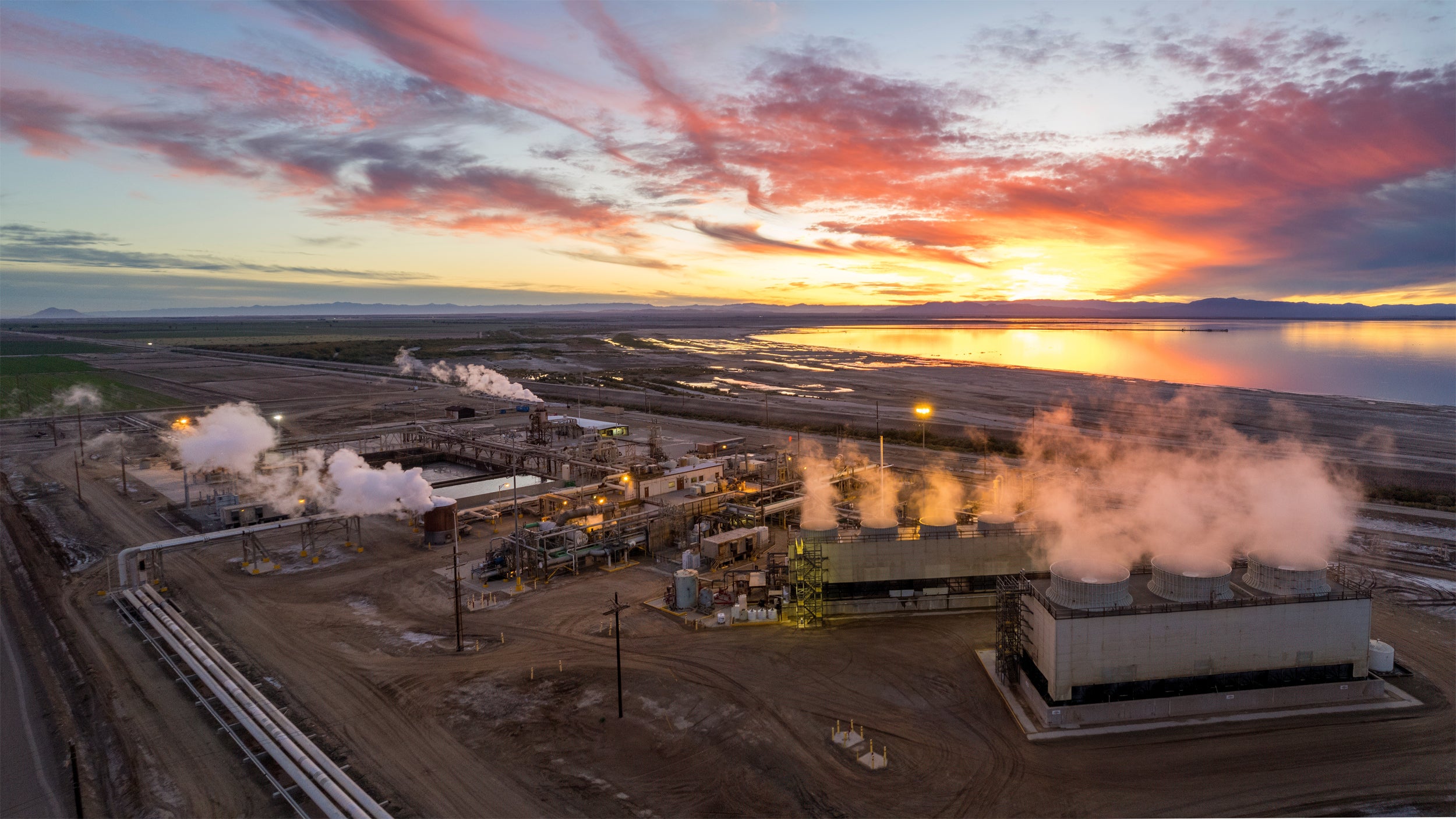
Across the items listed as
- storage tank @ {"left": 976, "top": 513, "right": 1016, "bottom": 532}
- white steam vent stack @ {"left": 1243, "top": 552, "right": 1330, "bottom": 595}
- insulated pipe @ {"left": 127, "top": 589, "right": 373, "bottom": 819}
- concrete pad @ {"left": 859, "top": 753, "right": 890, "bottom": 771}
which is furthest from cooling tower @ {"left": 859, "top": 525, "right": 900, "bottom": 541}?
insulated pipe @ {"left": 127, "top": 589, "right": 373, "bottom": 819}

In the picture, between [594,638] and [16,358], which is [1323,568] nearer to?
[594,638]

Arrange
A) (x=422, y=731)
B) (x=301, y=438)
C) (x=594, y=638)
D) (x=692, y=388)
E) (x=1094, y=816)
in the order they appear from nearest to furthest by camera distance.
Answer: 1. (x=1094, y=816)
2. (x=422, y=731)
3. (x=594, y=638)
4. (x=301, y=438)
5. (x=692, y=388)

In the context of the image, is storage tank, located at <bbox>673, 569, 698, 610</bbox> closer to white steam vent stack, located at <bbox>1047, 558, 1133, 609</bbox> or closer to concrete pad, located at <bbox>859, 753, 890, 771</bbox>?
concrete pad, located at <bbox>859, 753, 890, 771</bbox>

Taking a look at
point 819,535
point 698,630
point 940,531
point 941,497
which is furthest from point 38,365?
point 940,531

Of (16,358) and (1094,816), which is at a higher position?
(16,358)

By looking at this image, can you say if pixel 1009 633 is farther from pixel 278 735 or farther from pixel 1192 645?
pixel 278 735

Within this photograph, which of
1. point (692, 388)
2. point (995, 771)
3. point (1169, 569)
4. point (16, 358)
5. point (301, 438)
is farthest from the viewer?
point (16, 358)

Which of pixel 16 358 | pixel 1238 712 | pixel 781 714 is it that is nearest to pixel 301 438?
pixel 781 714
